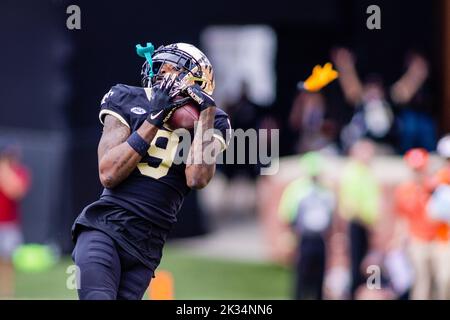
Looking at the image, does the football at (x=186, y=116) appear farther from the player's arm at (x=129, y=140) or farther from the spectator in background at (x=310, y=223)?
the spectator in background at (x=310, y=223)

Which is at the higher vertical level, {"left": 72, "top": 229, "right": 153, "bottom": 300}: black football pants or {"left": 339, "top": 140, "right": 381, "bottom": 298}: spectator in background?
{"left": 339, "top": 140, "right": 381, "bottom": 298}: spectator in background

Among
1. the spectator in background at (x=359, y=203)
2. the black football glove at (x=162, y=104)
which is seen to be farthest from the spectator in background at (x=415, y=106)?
the black football glove at (x=162, y=104)

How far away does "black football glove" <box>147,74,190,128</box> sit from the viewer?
20.3ft

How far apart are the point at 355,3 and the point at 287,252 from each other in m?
3.82

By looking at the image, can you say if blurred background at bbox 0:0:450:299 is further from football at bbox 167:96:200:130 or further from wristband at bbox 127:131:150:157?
wristband at bbox 127:131:150:157

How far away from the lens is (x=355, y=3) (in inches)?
672

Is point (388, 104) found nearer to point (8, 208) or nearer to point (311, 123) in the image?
point (311, 123)

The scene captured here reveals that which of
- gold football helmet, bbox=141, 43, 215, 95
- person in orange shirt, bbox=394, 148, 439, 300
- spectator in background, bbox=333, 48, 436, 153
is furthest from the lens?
spectator in background, bbox=333, 48, 436, 153

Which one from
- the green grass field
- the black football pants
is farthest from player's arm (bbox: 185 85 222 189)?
the green grass field

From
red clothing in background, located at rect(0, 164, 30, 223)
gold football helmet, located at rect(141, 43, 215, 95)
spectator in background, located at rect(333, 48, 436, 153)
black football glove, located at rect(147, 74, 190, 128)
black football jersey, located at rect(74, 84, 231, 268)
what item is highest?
spectator in background, located at rect(333, 48, 436, 153)

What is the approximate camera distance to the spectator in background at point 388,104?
48.9ft

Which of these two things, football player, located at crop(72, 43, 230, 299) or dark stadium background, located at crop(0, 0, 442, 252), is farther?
dark stadium background, located at crop(0, 0, 442, 252)
